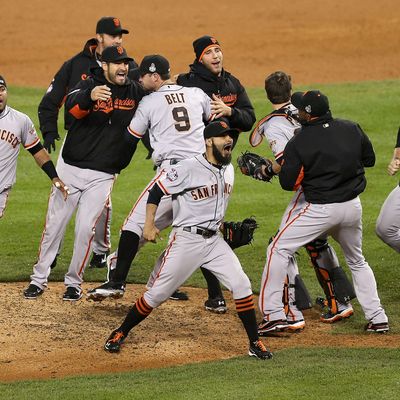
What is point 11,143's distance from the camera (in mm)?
10047

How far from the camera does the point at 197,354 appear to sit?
8672 mm

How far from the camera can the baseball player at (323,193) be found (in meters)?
8.89

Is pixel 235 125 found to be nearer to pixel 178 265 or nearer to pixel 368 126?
pixel 178 265

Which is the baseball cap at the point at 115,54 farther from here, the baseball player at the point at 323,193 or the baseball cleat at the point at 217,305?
the baseball cleat at the point at 217,305

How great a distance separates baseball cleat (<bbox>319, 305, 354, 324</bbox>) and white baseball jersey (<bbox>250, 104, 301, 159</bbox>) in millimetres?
1470

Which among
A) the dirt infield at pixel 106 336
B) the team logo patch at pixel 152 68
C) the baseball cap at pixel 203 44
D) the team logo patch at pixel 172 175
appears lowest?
the dirt infield at pixel 106 336

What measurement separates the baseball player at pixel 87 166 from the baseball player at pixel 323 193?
1638 millimetres

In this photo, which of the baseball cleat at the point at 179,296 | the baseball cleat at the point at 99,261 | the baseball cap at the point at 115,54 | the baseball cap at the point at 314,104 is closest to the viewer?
the baseball cap at the point at 314,104

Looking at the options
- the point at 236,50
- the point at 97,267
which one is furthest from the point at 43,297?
the point at 236,50

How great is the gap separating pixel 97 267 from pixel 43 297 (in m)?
1.37

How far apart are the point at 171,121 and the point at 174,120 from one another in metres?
0.03

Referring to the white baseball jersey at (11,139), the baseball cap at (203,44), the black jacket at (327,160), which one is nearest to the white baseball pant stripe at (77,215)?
the white baseball jersey at (11,139)

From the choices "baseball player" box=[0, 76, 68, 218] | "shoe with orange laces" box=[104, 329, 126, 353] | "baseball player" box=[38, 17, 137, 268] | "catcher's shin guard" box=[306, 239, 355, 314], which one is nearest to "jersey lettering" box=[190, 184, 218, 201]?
"shoe with orange laces" box=[104, 329, 126, 353]

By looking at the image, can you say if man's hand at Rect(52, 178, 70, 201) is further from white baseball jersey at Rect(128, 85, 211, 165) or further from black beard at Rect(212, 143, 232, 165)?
black beard at Rect(212, 143, 232, 165)
